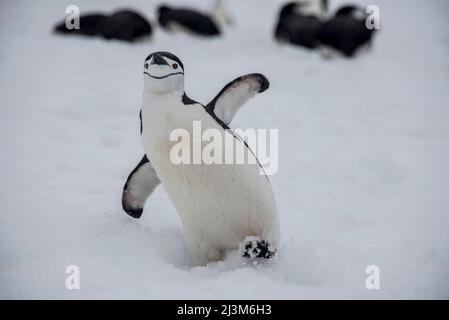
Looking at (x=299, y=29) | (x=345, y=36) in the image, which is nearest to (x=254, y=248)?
(x=345, y=36)

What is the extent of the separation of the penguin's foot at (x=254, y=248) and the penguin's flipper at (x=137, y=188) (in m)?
0.52

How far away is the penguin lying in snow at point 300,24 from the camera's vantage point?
6.51m

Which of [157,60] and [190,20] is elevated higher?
[190,20]

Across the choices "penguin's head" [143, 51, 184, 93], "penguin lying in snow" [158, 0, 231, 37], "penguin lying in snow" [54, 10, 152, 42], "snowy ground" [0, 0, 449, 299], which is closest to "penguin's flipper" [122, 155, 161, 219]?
"snowy ground" [0, 0, 449, 299]

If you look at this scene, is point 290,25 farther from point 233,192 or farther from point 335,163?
point 233,192

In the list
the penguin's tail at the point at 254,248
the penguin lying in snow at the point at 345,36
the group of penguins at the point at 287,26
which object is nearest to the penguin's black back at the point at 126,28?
the group of penguins at the point at 287,26

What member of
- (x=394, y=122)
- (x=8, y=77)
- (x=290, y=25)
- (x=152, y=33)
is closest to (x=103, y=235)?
(x=394, y=122)

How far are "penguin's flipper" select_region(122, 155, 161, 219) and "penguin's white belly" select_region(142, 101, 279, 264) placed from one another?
0.89 ft

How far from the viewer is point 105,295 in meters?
1.95

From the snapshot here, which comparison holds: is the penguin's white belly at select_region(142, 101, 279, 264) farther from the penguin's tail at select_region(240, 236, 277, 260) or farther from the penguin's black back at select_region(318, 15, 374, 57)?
the penguin's black back at select_region(318, 15, 374, 57)

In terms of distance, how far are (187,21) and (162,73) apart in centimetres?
508

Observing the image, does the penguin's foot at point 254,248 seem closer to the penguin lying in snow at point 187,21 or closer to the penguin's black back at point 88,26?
the penguin's black back at point 88,26

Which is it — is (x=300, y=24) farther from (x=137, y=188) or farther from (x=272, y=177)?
(x=137, y=188)

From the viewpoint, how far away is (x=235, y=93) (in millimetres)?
2334
